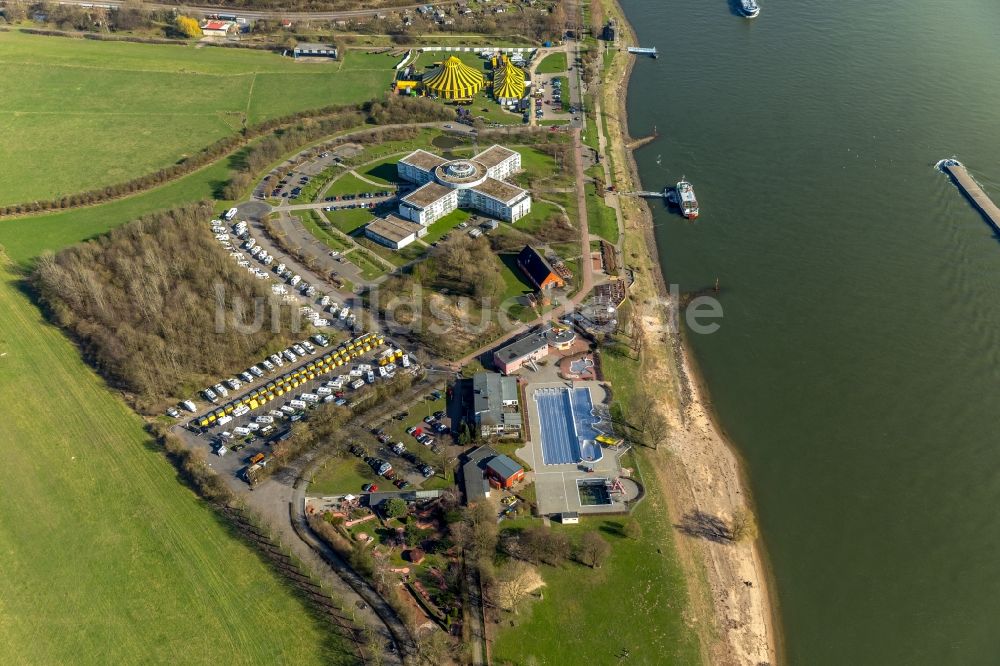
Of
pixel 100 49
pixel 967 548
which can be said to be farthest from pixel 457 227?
pixel 100 49

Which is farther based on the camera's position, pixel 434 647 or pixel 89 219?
pixel 89 219

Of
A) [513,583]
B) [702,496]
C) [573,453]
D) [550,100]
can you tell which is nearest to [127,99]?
[550,100]

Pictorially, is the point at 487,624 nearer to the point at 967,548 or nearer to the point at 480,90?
the point at 967,548

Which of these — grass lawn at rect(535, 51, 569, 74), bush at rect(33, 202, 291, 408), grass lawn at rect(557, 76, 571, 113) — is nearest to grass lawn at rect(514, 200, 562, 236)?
grass lawn at rect(557, 76, 571, 113)

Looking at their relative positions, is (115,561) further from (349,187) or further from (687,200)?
(687,200)

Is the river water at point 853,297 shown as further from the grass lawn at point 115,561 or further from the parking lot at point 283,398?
the grass lawn at point 115,561

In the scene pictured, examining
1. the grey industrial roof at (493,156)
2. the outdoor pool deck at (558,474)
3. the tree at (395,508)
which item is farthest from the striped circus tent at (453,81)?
the tree at (395,508)

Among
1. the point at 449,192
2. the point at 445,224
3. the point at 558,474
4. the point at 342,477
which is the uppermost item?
the point at 449,192
